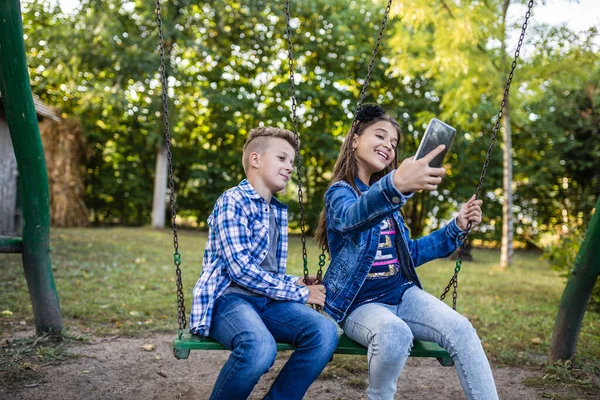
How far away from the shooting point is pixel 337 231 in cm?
248

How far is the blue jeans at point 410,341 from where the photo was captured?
2221 mm

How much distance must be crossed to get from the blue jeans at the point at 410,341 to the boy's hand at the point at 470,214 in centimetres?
49

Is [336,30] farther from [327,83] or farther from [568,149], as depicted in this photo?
[568,149]

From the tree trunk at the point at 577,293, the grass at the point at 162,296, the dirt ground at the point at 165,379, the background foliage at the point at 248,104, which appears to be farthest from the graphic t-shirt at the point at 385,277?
the background foliage at the point at 248,104

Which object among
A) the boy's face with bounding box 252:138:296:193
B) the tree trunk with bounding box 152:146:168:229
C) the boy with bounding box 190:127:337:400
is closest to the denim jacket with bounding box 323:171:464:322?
the boy with bounding box 190:127:337:400

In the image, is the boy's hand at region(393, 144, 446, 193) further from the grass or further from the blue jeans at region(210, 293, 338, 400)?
the grass

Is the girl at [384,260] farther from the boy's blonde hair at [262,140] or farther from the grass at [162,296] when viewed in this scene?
the grass at [162,296]

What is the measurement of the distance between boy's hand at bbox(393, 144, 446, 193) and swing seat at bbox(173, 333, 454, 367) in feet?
2.69

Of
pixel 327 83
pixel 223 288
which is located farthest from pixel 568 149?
pixel 223 288

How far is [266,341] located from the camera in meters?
2.20

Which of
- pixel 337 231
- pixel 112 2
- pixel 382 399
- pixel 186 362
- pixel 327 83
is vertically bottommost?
pixel 186 362

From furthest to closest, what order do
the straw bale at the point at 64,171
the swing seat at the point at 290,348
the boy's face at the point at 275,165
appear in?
the straw bale at the point at 64,171, the boy's face at the point at 275,165, the swing seat at the point at 290,348

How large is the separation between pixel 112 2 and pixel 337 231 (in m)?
14.4

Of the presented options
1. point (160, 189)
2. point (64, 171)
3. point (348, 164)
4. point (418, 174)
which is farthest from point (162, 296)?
point (160, 189)
